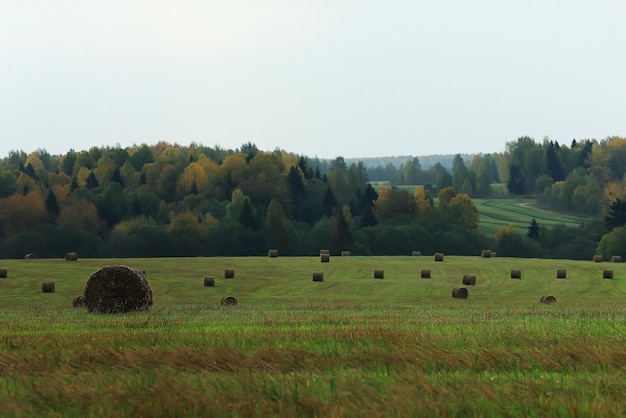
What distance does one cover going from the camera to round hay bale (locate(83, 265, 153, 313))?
108ft

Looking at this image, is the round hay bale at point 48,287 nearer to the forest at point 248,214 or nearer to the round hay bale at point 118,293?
the round hay bale at point 118,293

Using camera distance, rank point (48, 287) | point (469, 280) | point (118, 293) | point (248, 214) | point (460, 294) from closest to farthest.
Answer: point (118, 293) < point (460, 294) < point (48, 287) < point (469, 280) < point (248, 214)

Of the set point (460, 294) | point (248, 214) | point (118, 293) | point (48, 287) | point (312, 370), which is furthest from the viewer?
point (248, 214)

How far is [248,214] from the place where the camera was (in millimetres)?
132625

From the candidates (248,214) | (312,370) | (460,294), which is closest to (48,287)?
(460,294)

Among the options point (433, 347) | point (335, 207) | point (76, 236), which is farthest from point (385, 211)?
point (433, 347)

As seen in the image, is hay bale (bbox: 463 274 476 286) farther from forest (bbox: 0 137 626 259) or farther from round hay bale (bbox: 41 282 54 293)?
forest (bbox: 0 137 626 259)

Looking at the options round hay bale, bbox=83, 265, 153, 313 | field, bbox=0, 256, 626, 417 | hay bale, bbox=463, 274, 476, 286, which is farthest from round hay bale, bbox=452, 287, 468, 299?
field, bbox=0, 256, 626, 417

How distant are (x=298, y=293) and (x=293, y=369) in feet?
126

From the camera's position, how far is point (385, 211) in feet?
488

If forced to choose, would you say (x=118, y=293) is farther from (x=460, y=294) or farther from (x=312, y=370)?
(x=312, y=370)

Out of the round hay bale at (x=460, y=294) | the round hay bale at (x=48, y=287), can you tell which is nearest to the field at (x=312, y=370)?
the round hay bale at (x=460, y=294)

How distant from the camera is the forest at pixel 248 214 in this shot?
123 m

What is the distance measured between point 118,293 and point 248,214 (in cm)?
9980
